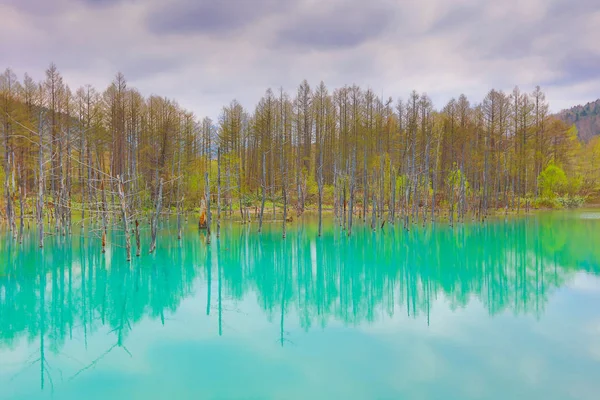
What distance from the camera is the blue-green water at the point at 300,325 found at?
659 cm

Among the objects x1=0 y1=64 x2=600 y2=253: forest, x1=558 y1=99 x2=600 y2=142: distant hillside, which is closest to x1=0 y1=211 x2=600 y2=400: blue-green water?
x1=0 y1=64 x2=600 y2=253: forest

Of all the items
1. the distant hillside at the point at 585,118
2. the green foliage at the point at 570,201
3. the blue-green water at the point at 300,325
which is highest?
the distant hillside at the point at 585,118

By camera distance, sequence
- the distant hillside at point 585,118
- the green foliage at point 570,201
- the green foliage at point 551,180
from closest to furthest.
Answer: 1. the green foliage at point 551,180
2. the green foliage at point 570,201
3. the distant hillside at point 585,118

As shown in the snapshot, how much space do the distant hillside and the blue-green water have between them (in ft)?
380

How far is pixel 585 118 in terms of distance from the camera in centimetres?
12512

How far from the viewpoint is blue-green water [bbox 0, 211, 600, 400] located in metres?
6.59

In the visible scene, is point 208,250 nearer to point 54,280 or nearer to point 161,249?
point 161,249

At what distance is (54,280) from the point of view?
550 inches

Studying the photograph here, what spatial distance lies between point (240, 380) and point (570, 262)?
15.3 meters

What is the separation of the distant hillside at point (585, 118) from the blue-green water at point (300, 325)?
4562 inches

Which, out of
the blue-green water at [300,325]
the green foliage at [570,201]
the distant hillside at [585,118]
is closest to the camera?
the blue-green water at [300,325]

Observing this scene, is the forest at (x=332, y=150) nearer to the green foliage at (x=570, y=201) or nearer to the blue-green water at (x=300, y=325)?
the green foliage at (x=570, y=201)

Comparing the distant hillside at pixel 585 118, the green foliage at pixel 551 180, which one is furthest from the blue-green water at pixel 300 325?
the distant hillside at pixel 585 118

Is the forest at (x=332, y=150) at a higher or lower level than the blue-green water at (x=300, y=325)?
higher
